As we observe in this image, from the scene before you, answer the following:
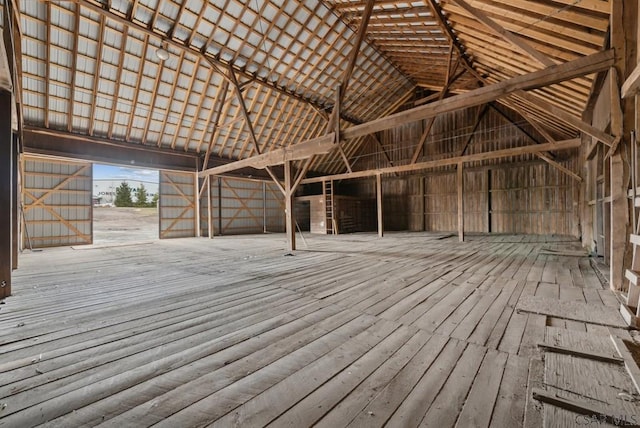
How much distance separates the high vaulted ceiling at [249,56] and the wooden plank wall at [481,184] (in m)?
2.94

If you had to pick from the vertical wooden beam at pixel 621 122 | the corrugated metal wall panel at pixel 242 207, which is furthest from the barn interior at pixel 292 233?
the corrugated metal wall panel at pixel 242 207

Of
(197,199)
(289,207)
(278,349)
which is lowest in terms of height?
(278,349)

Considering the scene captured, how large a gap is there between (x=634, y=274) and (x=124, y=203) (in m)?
37.4

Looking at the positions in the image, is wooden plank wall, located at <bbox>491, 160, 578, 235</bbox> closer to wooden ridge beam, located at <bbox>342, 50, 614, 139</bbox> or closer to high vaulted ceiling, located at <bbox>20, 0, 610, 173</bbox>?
high vaulted ceiling, located at <bbox>20, 0, 610, 173</bbox>

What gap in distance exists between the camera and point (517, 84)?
4.36 meters

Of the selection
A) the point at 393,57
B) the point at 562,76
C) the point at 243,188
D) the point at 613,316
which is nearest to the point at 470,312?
the point at 613,316

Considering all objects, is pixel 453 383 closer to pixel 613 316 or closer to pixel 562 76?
pixel 613 316

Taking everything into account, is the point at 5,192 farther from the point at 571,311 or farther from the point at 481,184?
the point at 481,184

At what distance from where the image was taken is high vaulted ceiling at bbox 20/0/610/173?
5737 mm

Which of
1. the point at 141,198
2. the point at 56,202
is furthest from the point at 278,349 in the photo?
the point at 141,198

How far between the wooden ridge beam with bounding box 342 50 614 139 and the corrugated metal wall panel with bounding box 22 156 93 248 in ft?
38.0

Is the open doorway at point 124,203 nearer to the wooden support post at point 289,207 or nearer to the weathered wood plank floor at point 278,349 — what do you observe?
the wooden support post at point 289,207

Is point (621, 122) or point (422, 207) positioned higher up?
point (621, 122)

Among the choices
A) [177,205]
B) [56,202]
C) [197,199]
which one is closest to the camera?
[56,202]
